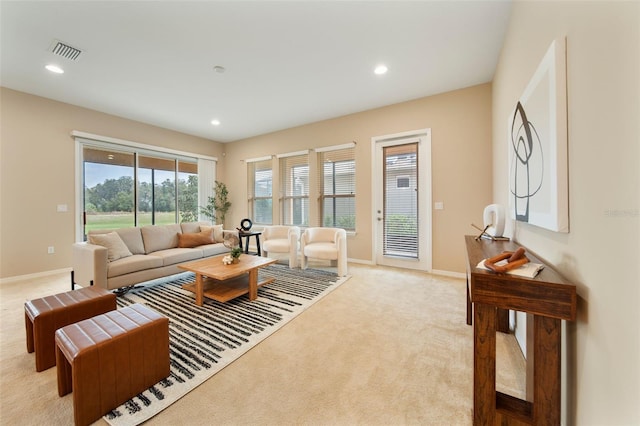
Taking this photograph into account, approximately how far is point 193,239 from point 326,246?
7.45ft

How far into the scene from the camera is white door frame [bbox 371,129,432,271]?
12.5 feet

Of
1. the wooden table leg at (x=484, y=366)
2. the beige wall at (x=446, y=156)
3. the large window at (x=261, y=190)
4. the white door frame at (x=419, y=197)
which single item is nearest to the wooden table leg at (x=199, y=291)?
the wooden table leg at (x=484, y=366)

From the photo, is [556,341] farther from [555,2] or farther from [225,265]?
[225,265]

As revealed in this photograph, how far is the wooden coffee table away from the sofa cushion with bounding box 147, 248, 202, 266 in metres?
0.69

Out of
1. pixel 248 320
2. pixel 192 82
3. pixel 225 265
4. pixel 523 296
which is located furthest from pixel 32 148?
pixel 523 296

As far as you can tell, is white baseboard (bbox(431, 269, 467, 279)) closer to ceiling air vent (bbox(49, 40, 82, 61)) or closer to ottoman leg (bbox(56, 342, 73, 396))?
ottoman leg (bbox(56, 342, 73, 396))

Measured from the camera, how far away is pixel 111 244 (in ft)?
9.93

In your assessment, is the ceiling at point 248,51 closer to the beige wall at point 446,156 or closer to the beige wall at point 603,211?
the beige wall at point 446,156

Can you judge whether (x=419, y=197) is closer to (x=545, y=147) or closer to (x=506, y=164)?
(x=506, y=164)

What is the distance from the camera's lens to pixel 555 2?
123 centimetres

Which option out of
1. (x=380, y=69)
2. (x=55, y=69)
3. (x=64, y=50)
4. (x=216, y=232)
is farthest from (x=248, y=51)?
(x=216, y=232)

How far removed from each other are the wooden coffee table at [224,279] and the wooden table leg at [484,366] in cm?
221

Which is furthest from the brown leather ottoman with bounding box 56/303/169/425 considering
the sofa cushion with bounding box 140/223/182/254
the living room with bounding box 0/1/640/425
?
the sofa cushion with bounding box 140/223/182/254

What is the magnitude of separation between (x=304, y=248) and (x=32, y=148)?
4491 millimetres
